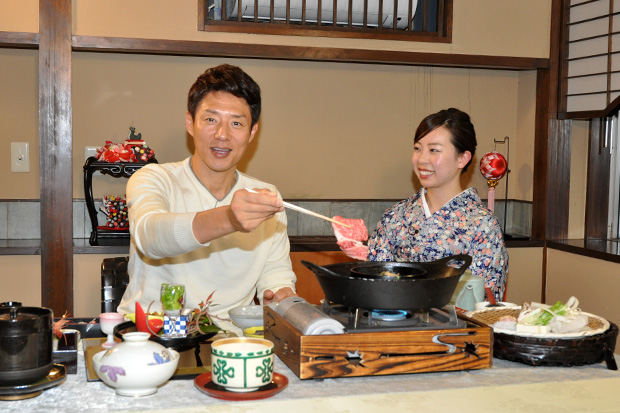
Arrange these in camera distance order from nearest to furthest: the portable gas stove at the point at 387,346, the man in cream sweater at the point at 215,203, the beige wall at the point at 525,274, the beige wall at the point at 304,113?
the portable gas stove at the point at 387,346 < the man in cream sweater at the point at 215,203 < the beige wall at the point at 304,113 < the beige wall at the point at 525,274

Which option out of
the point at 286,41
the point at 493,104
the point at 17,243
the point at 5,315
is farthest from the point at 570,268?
the point at 5,315

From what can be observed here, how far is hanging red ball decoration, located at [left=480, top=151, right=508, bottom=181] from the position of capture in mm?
3959

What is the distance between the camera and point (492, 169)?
3.97 meters

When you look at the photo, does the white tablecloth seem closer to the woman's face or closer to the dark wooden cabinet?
the woman's face

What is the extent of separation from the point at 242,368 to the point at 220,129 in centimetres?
112

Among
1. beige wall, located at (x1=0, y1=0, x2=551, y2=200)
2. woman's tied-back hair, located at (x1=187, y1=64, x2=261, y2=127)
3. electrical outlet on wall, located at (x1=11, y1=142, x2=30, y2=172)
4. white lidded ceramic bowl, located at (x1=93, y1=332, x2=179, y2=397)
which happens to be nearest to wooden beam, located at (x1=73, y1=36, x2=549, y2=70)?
beige wall, located at (x1=0, y1=0, x2=551, y2=200)

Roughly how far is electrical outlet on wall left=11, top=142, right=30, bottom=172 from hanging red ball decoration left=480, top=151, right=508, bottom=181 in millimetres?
2531

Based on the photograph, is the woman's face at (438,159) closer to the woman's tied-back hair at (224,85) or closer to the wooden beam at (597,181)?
the woman's tied-back hair at (224,85)

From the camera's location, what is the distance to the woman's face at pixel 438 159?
Result: 275cm

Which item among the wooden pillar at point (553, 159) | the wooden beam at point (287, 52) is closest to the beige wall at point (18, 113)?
the wooden beam at point (287, 52)

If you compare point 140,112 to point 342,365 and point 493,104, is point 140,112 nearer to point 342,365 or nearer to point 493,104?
point 493,104

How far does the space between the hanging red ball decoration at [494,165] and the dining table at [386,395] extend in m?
2.56

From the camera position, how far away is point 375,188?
424 cm

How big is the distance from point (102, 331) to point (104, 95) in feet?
7.87
